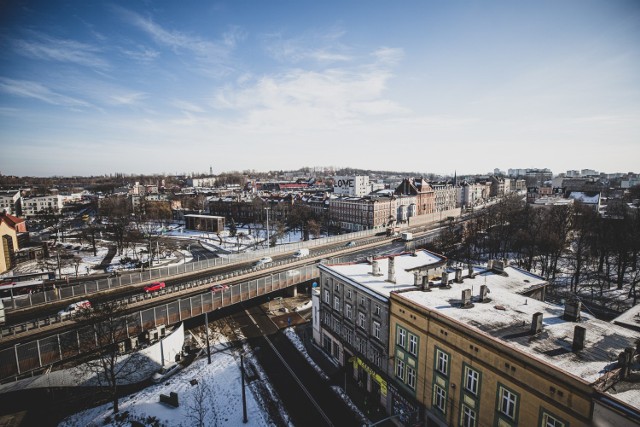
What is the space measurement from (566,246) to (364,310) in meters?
61.2

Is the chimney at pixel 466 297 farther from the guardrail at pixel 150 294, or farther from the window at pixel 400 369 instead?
the guardrail at pixel 150 294

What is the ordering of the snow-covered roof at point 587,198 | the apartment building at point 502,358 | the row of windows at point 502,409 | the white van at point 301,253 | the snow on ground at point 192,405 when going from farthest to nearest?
1. the snow-covered roof at point 587,198
2. the white van at point 301,253
3. the snow on ground at point 192,405
4. the row of windows at point 502,409
5. the apartment building at point 502,358

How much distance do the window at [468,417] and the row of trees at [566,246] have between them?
4329 centimetres

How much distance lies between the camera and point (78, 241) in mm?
84188

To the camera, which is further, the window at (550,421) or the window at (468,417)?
the window at (468,417)

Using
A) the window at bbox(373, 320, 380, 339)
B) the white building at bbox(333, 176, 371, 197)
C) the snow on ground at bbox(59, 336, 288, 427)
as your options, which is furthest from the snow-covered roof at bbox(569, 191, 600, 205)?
the snow on ground at bbox(59, 336, 288, 427)

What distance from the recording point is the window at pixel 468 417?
19.1m

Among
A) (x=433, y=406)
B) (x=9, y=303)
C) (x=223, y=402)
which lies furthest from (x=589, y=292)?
(x=9, y=303)

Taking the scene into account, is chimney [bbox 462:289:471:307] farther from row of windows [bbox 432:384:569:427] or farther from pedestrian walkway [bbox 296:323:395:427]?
pedestrian walkway [bbox 296:323:395:427]

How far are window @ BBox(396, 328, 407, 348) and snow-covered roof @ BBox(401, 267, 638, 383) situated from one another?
2.70 metres

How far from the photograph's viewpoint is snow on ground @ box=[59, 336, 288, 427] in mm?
25109

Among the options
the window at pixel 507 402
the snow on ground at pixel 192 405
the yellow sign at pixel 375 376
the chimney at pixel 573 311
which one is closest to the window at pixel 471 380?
the window at pixel 507 402

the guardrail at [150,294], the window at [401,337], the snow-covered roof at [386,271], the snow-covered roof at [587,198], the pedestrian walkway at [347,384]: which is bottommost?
the pedestrian walkway at [347,384]

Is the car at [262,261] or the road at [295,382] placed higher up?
the car at [262,261]
